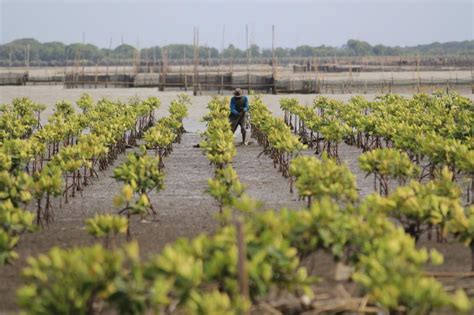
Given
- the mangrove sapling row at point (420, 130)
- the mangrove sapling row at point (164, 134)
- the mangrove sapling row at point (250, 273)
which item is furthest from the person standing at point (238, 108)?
the mangrove sapling row at point (250, 273)

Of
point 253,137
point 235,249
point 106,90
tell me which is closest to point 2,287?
point 235,249

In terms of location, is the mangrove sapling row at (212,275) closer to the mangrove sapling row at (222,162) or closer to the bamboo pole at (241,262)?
the bamboo pole at (241,262)

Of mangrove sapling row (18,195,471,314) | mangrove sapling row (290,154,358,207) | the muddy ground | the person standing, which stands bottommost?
the muddy ground

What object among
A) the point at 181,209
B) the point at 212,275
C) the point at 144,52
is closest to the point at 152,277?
the point at 212,275

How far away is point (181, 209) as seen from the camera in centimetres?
1221

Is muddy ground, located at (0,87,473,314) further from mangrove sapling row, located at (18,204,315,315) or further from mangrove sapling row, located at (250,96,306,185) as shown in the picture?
mangrove sapling row, located at (18,204,315,315)

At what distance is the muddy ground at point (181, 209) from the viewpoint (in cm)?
870

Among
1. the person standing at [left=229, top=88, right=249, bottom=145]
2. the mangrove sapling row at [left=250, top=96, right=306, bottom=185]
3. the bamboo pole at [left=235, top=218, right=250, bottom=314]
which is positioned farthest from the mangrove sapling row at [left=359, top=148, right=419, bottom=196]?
the person standing at [left=229, top=88, right=249, bottom=145]

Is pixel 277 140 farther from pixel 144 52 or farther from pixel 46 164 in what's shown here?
pixel 144 52

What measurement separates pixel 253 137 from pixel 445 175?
15.0 meters

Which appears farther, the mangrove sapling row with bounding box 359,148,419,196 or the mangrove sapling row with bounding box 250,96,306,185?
the mangrove sapling row with bounding box 250,96,306,185

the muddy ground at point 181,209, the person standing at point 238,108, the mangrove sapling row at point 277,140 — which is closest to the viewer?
the muddy ground at point 181,209

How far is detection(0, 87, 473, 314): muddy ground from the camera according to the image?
8703mm

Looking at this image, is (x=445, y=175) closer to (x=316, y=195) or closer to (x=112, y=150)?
(x=316, y=195)
